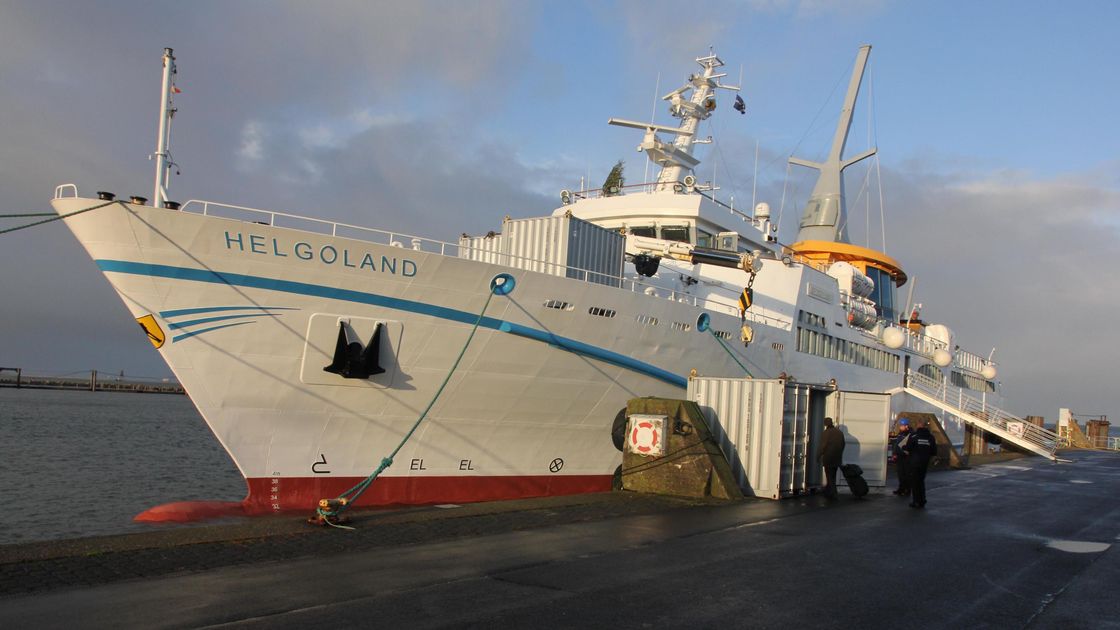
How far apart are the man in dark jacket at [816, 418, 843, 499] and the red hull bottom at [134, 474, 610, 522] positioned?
5.34 meters

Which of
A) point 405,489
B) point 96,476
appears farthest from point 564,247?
point 96,476

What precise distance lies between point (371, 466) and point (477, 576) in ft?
19.2

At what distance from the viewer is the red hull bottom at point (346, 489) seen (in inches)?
473

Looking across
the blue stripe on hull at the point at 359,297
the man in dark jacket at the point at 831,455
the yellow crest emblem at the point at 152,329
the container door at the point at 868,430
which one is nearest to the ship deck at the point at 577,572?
the man in dark jacket at the point at 831,455

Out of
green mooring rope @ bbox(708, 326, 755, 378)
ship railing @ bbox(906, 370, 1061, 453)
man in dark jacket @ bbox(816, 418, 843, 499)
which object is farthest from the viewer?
ship railing @ bbox(906, 370, 1061, 453)

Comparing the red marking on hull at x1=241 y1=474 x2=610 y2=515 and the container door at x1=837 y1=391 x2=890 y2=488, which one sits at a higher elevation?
the container door at x1=837 y1=391 x2=890 y2=488

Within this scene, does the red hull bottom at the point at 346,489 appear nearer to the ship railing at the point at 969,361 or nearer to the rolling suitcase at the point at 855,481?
the rolling suitcase at the point at 855,481

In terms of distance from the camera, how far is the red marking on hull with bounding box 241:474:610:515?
1202 cm

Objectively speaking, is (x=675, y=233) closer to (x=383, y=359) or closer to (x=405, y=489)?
(x=383, y=359)

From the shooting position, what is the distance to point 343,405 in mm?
12289

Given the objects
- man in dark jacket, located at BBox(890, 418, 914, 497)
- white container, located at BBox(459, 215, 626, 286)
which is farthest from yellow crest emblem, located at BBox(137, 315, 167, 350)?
man in dark jacket, located at BBox(890, 418, 914, 497)

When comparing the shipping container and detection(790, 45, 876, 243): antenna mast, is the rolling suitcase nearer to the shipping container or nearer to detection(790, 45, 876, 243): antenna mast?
the shipping container

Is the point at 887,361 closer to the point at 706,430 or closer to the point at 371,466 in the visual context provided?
Answer: the point at 706,430

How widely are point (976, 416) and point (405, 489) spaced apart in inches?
1190
